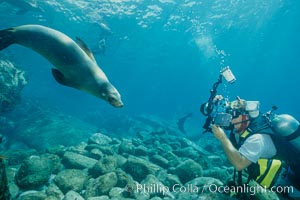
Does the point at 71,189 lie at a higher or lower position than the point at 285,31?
lower

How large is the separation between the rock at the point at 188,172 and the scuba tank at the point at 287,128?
313cm

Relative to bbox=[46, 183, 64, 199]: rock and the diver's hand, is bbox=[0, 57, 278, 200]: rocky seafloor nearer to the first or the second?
bbox=[46, 183, 64, 199]: rock

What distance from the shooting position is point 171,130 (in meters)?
23.1

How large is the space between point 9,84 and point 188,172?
1126 cm

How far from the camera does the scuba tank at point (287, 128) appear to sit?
4.34 meters

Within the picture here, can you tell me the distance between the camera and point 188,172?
709 centimetres

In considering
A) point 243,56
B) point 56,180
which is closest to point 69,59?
point 56,180

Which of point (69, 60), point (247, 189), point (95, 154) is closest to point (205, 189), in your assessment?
point (247, 189)

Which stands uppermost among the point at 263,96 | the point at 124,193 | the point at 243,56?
the point at 263,96

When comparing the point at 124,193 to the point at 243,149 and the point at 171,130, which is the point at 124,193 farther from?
the point at 171,130

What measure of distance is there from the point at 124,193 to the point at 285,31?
1992 inches

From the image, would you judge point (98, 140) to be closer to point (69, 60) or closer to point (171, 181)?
point (171, 181)

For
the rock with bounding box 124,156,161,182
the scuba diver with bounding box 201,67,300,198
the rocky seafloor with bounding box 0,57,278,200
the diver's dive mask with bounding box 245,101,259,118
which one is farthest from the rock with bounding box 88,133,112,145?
the diver's dive mask with bounding box 245,101,259,118

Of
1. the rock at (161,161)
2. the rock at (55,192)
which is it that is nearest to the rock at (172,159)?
the rock at (161,161)
